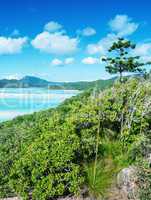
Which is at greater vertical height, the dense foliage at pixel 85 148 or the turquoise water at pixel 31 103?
the dense foliage at pixel 85 148

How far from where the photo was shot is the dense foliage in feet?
18.0

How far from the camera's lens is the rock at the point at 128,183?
509 cm

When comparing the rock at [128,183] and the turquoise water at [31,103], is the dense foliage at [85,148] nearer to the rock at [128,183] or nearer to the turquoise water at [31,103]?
the rock at [128,183]

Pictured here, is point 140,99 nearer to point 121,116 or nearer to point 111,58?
point 121,116

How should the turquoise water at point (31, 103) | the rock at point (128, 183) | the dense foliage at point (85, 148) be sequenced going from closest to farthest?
the rock at point (128, 183), the dense foliage at point (85, 148), the turquoise water at point (31, 103)

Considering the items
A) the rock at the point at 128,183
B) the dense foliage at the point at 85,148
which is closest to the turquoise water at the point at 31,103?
the dense foliage at the point at 85,148

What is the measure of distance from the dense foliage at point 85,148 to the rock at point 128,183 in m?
0.25

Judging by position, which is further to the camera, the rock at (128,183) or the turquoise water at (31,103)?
the turquoise water at (31,103)

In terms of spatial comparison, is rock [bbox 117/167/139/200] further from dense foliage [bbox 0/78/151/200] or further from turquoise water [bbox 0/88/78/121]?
turquoise water [bbox 0/88/78/121]

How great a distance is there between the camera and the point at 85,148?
5863 mm

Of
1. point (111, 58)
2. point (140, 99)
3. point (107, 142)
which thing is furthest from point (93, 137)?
point (111, 58)

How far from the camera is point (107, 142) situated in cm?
615

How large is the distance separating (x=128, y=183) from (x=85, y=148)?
3.21 ft

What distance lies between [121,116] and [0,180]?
2.41 metres
